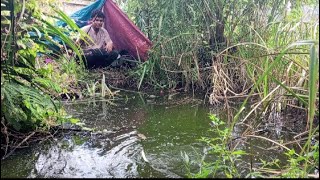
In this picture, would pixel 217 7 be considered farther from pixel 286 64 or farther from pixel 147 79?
pixel 286 64

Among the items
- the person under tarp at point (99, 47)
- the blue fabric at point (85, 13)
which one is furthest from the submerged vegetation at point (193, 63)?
the blue fabric at point (85, 13)

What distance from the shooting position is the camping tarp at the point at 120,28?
4652 millimetres

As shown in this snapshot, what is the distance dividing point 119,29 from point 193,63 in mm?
1605

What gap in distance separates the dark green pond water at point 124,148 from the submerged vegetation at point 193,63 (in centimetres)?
10

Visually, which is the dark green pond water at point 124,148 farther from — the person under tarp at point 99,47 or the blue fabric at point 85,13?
the blue fabric at point 85,13

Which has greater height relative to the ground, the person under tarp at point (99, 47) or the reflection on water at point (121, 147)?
the person under tarp at point (99, 47)

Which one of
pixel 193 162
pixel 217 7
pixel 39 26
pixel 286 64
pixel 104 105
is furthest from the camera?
pixel 217 7

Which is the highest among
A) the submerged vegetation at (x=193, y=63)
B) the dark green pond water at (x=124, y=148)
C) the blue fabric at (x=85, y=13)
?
the blue fabric at (x=85, y=13)

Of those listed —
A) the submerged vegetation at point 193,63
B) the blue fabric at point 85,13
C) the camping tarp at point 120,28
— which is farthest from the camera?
the blue fabric at point 85,13

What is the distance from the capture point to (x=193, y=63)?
12.5 ft

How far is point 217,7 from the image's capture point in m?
3.64

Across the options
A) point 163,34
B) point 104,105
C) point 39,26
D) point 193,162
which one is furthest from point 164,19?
point 193,162

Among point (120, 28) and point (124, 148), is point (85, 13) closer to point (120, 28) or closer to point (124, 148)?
point (120, 28)

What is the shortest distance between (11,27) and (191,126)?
1.29 m
